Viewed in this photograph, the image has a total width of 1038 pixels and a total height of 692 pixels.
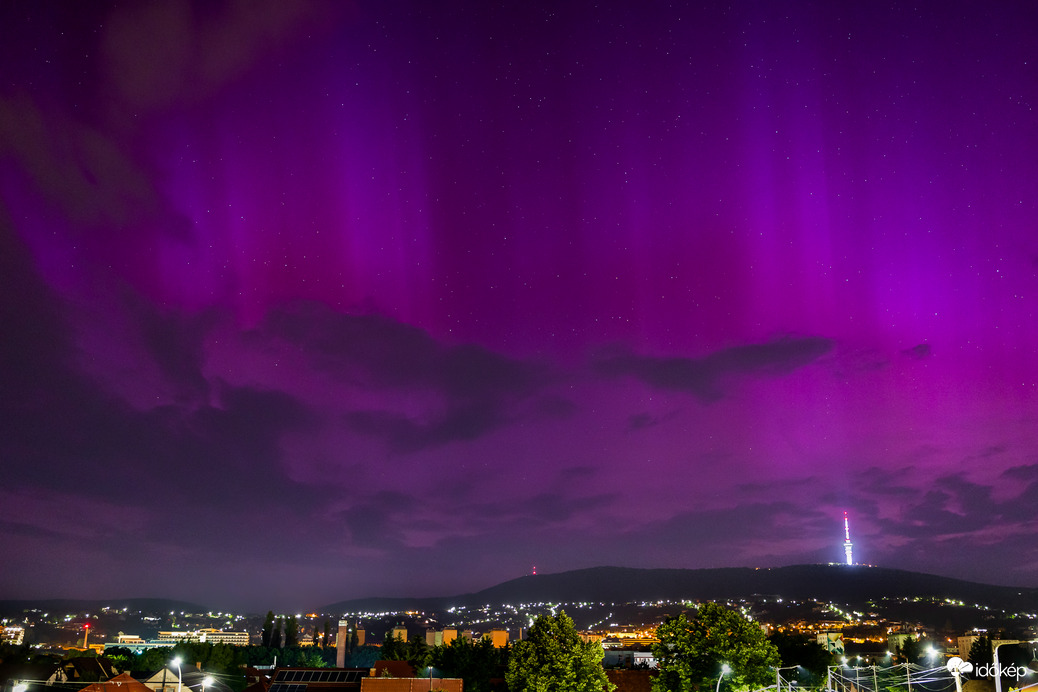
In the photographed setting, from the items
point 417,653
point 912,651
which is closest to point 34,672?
point 417,653

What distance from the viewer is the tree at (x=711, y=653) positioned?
59.9 m

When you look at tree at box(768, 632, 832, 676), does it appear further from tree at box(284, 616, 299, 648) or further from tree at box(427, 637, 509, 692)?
tree at box(284, 616, 299, 648)

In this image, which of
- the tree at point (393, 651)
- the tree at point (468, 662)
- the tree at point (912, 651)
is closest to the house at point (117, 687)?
the tree at point (468, 662)

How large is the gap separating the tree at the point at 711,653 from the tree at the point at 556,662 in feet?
21.4

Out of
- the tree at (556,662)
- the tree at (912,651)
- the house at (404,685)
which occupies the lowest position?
the tree at (912,651)

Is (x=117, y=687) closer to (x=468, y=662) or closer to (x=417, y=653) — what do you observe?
(x=468, y=662)

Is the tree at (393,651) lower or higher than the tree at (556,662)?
lower

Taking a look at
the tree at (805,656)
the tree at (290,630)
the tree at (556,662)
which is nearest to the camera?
the tree at (556,662)

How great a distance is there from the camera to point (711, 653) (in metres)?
61.1

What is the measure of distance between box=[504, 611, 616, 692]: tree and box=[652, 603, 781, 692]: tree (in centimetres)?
651

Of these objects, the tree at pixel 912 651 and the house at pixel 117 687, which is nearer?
the house at pixel 117 687

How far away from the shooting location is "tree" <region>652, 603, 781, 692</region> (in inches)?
2360
